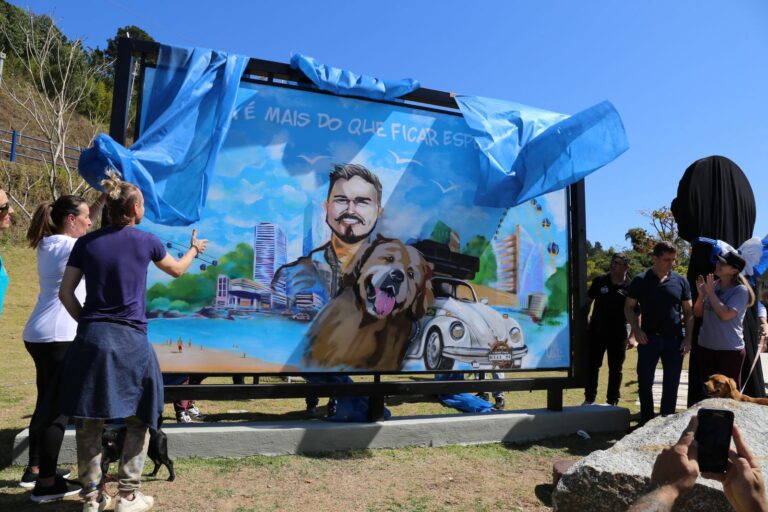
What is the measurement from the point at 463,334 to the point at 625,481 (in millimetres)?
2515

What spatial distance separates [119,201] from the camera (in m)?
3.12

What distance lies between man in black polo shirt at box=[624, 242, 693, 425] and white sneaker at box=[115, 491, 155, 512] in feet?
15.2

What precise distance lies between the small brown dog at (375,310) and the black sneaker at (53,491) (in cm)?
198

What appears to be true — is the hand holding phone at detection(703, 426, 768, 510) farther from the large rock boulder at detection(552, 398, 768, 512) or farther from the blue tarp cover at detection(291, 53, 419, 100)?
the blue tarp cover at detection(291, 53, 419, 100)

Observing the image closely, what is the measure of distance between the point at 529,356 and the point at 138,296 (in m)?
3.86

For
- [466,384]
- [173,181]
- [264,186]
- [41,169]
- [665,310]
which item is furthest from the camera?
[41,169]

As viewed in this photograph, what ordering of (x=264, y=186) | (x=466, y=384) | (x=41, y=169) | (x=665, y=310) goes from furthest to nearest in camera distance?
(x=41, y=169) < (x=665, y=310) < (x=466, y=384) < (x=264, y=186)

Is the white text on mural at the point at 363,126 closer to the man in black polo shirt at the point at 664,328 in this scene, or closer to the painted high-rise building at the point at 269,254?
the painted high-rise building at the point at 269,254

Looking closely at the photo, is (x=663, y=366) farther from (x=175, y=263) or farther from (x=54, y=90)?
(x=54, y=90)

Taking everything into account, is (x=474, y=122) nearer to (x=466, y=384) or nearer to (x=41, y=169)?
(x=466, y=384)

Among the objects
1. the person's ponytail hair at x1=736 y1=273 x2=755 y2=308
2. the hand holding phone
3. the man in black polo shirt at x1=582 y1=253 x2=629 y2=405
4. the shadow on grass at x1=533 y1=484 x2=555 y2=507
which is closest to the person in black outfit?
the person's ponytail hair at x1=736 y1=273 x2=755 y2=308

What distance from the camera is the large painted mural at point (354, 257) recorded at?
4605 millimetres

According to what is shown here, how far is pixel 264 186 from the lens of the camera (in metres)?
4.78

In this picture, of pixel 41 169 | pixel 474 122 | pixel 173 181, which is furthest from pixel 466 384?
pixel 41 169
